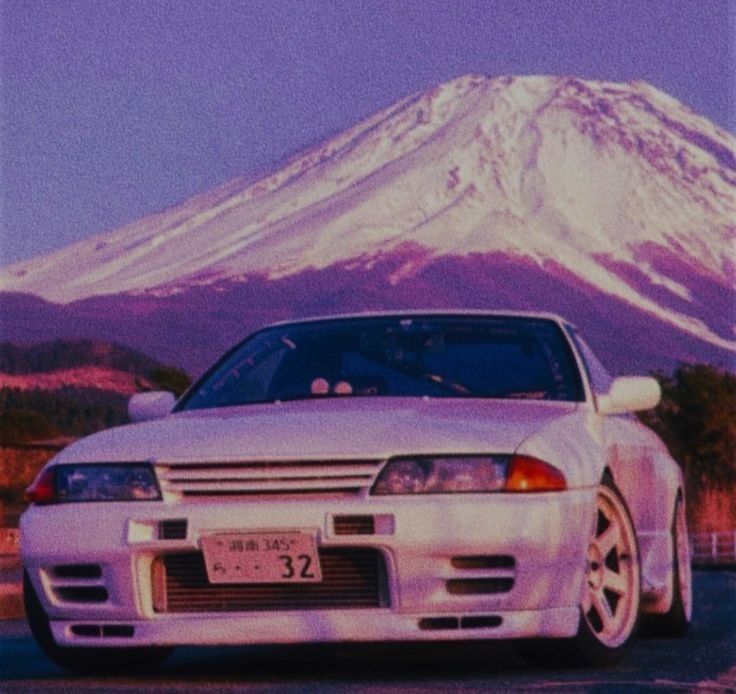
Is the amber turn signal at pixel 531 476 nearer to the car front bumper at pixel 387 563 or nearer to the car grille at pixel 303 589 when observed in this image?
the car front bumper at pixel 387 563

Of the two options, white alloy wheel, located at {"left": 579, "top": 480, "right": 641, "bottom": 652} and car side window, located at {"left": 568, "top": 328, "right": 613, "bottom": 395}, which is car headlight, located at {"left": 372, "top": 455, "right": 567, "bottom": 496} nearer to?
white alloy wheel, located at {"left": 579, "top": 480, "right": 641, "bottom": 652}

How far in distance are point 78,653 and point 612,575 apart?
1.81 metres

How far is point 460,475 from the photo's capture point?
7879 millimetres

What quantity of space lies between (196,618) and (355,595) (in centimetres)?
50

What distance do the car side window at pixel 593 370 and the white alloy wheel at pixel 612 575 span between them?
0.70 metres

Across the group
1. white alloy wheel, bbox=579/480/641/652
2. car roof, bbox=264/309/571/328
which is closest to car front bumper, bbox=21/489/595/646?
white alloy wheel, bbox=579/480/641/652

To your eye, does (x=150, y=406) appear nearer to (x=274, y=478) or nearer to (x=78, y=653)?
(x=78, y=653)

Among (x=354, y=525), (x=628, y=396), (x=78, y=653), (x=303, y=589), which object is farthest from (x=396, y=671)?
(x=628, y=396)

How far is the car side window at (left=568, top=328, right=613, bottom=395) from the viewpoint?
30.9 feet

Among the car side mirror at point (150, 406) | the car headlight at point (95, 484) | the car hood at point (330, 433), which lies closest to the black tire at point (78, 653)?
the car headlight at point (95, 484)

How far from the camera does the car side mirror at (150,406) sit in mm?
9281

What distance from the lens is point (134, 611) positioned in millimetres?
7984

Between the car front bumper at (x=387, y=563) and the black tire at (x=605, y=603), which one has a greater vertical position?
the car front bumper at (x=387, y=563)

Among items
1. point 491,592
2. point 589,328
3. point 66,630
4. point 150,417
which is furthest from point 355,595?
point 589,328
